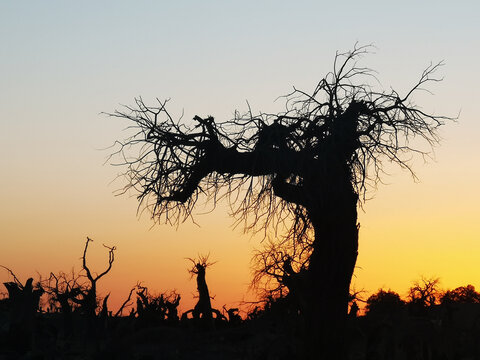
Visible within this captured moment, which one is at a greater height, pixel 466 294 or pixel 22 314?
pixel 466 294

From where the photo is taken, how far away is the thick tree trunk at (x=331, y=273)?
18.2 m

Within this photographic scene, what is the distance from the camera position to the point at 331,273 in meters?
18.2

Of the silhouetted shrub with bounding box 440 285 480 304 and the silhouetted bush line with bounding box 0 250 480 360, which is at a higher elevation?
the silhouetted shrub with bounding box 440 285 480 304

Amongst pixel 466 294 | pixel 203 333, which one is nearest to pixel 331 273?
pixel 203 333

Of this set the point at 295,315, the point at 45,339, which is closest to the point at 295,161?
the point at 295,315

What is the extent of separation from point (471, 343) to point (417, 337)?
397cm

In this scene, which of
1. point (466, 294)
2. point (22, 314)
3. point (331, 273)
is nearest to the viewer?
point (331, 273)

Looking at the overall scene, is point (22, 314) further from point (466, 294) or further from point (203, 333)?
point (466, 294)

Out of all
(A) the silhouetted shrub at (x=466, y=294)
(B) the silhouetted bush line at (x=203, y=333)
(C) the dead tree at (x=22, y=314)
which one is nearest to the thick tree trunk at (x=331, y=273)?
(B) the silhouetted bush line at (x=203, y=333)

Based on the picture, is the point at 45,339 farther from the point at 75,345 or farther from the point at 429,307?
the point at 429,307

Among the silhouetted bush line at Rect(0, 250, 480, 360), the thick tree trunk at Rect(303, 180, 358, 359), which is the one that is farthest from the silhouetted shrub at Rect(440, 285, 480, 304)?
the thick tree trunk at Rect(303, 180, 358, 359)

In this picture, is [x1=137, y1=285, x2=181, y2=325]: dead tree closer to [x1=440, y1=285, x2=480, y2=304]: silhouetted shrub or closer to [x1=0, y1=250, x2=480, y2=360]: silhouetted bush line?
[x1=0, y1=250, x2=480, y2=360]: silhouetted bush line

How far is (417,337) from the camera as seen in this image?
23172mm

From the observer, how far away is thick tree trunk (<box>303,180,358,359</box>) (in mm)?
18203
